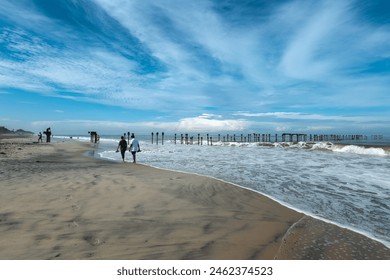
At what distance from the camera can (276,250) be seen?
414 cm

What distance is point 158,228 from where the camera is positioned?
492cm

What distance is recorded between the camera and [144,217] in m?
5.55

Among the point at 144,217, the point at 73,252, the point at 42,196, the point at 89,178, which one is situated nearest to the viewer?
the point at 73,252

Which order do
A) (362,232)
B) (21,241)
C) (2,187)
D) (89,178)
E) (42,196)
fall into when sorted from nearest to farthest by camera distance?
1. (21,241)
2. (362,232)
3. (42,196)
4. (2,187)
5. (89,178)

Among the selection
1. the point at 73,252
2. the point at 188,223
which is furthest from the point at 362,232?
the point at 73,252

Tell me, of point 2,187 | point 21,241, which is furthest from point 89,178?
point 21,241

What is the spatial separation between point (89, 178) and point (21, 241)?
593 cm

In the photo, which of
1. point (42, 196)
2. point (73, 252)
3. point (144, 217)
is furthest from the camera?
point (42, 196)

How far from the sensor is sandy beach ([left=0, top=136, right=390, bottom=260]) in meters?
3.94

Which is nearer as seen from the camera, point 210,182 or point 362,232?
point 362,232

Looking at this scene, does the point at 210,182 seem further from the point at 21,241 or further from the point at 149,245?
the point at 21,241

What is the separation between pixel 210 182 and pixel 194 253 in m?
6.11

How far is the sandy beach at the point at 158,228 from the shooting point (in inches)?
155

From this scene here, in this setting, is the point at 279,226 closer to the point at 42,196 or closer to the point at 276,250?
the point at 276,250
